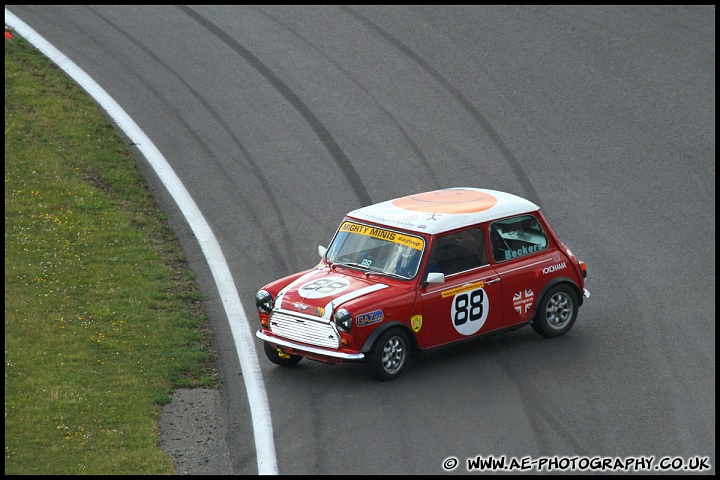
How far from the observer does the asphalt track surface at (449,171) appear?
10156 mm

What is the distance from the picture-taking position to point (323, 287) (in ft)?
37.3

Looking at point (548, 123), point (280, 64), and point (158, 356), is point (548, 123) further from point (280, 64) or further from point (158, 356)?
point (158, 356)

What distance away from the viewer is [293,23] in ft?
72.6

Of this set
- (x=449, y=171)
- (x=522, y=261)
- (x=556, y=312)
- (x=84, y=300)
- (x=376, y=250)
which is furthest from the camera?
(x=449, y=171)

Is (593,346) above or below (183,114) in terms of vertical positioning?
below

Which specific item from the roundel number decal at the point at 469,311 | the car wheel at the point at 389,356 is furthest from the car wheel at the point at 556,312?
the car wheel at the point at 389,356

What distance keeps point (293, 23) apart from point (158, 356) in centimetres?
1208

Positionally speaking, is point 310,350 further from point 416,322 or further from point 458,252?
point 458,252

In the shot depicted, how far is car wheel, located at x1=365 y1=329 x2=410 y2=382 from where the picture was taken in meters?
10.9

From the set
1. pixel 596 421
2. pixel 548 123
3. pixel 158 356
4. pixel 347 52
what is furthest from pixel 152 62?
pixel 596 421

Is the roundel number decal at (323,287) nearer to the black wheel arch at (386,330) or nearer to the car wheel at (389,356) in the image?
the black wheel arch at (386,330)

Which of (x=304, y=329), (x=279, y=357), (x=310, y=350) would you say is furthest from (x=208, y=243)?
(x=310, y=350)

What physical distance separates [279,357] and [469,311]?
2268 mm

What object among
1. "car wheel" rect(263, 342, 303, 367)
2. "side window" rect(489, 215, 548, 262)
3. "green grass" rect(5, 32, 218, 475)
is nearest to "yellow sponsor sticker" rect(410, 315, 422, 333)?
"side window" rect(489, 215, 548, 262)
